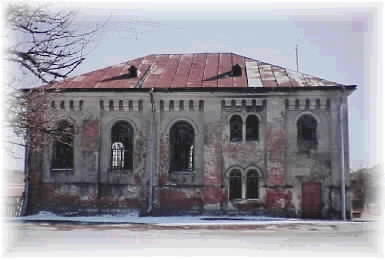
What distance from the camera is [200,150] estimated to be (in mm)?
18844

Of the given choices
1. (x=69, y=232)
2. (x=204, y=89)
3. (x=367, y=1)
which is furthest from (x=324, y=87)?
(x=69, y=232)

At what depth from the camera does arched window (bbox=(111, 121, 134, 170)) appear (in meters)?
19.3

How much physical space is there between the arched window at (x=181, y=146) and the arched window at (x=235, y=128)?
1.65m

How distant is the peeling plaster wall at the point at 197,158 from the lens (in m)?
18.5

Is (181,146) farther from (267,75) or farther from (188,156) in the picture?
(267,75)

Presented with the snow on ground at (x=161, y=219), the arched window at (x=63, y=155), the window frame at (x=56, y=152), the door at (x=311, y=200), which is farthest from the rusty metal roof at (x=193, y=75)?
the snow on ground at (x=161, y=219)

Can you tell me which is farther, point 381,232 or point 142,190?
point 142,190

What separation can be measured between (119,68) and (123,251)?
1377 centimetres

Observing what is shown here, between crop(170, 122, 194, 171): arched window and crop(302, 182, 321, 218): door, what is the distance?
4.74 m

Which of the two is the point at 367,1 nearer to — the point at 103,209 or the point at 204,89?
the point at 204,89

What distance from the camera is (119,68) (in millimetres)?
21766

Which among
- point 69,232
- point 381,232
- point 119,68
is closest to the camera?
point 381,232

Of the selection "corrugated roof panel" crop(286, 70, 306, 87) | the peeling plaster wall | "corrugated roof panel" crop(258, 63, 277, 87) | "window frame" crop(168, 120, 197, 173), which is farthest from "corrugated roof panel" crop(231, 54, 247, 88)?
"window frame" crop(168, 120, 197, 173)

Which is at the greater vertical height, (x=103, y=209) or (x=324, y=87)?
(x=324, y=87)
